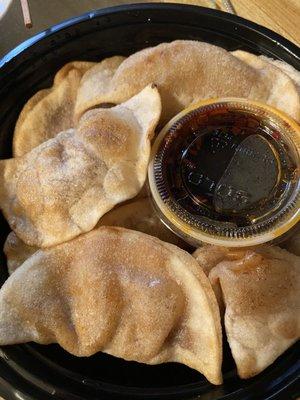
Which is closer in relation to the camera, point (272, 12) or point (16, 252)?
point (16, 252)

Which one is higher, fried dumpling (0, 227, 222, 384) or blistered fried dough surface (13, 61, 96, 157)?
blistered fried dough surface (13, 61, 96, 157)

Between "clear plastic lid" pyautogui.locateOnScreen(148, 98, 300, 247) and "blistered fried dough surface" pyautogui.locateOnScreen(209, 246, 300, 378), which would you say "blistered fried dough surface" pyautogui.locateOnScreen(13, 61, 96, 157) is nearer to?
"clear plastic lid" pyautogui.locateOnScreen(148, 98, 300, 247)

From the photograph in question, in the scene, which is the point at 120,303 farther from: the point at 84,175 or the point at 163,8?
the point at 163,8

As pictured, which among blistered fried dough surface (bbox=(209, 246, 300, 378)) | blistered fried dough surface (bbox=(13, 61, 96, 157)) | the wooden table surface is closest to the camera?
blistered fried dough surface (bbox=(209, 246, 300, 378))

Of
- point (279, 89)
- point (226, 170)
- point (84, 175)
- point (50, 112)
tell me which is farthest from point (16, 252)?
point (279, 89)

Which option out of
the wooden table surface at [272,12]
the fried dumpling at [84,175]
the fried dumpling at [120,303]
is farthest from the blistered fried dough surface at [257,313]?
the wooden table surface at [272,12]

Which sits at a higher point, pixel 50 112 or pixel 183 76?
pixel 183 76

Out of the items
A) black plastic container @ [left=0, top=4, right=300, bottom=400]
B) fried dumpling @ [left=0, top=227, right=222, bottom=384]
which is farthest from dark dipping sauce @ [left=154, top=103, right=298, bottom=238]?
black plastic container @ [left=0, top=4, right=300, bottom=400]

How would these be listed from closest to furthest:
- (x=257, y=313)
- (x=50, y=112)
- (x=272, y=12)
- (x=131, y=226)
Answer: (x=257, y=313)
(x=131, y=226)
(x=50, y=112)
(x=272, y=12)
